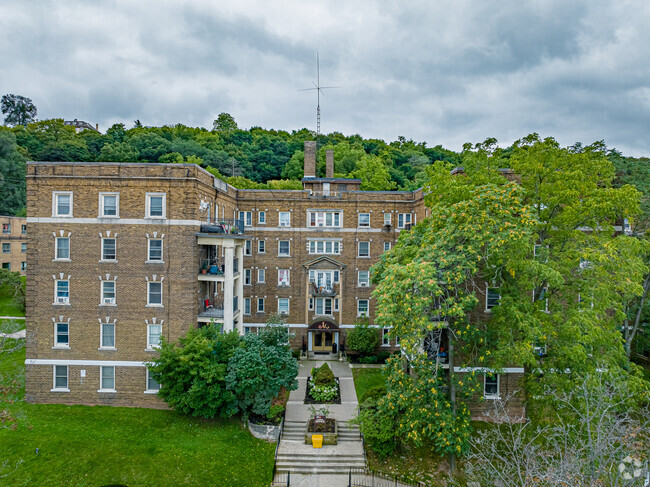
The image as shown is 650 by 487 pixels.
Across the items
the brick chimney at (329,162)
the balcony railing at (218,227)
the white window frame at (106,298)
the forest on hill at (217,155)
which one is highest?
the forest on hill at (217,155)

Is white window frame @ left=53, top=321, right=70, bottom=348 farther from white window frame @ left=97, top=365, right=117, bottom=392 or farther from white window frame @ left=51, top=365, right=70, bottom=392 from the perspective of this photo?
white window frame @ left=97, top=365, right=117, bottom=392

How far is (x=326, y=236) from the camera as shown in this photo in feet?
98.9

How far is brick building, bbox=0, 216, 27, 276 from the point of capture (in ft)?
140

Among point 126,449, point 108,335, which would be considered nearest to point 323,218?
point 108,335

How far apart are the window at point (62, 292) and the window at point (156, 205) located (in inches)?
244

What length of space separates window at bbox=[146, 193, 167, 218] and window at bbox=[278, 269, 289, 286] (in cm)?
1232

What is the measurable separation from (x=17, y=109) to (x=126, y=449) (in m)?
118

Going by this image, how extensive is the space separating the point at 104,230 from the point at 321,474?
1713 centimetres

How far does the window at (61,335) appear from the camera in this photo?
20047 mm

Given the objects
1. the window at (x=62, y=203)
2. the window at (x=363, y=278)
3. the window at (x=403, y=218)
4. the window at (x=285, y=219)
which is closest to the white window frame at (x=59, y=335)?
the window at (x=62, y=203)

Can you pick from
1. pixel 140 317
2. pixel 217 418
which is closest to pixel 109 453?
pixel 217 418

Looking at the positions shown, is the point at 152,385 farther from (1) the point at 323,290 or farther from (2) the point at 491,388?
(2) the point at 491,388

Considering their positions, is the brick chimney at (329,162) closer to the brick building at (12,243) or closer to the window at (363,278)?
the window at (363,278)

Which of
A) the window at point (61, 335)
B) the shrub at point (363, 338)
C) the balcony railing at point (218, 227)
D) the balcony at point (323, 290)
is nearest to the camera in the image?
the window at point (61, 335)
